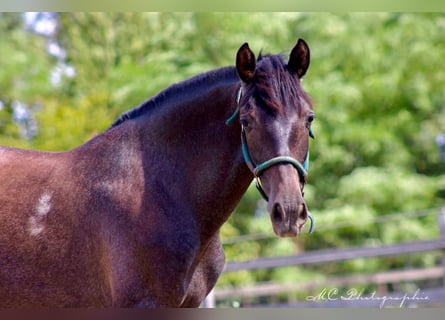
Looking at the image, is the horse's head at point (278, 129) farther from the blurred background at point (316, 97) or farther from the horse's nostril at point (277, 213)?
the blurred background at point (316, 97)

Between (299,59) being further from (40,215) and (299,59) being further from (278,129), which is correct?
(40,215)

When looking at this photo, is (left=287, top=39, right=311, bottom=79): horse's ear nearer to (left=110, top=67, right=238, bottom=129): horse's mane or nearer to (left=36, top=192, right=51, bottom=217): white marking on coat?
(left=110, top=67, right=238, bottom=129): horse's mane

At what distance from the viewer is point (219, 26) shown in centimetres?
1347

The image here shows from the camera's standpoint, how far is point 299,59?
3312 millimetres

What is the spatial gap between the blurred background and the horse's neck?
8.17 m

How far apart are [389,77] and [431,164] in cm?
182

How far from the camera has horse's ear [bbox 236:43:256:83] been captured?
3.23 metres

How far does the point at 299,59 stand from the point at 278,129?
1.27 feet

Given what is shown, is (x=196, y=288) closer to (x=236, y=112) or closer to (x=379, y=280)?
(x=236, y=112)

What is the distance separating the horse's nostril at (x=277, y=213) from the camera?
297 cm

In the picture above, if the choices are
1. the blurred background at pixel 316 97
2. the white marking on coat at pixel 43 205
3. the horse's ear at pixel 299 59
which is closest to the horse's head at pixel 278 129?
the horse's ear at pixel 299 59

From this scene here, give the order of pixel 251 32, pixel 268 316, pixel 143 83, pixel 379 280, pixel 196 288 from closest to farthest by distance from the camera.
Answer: pixel 268 316
pixel 196 288
pixel 379 280
pixel 143 83
pixel 251 32

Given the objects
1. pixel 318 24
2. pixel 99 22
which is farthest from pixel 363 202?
pixel 99 22

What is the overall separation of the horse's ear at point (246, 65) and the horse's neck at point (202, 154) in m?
0.16
